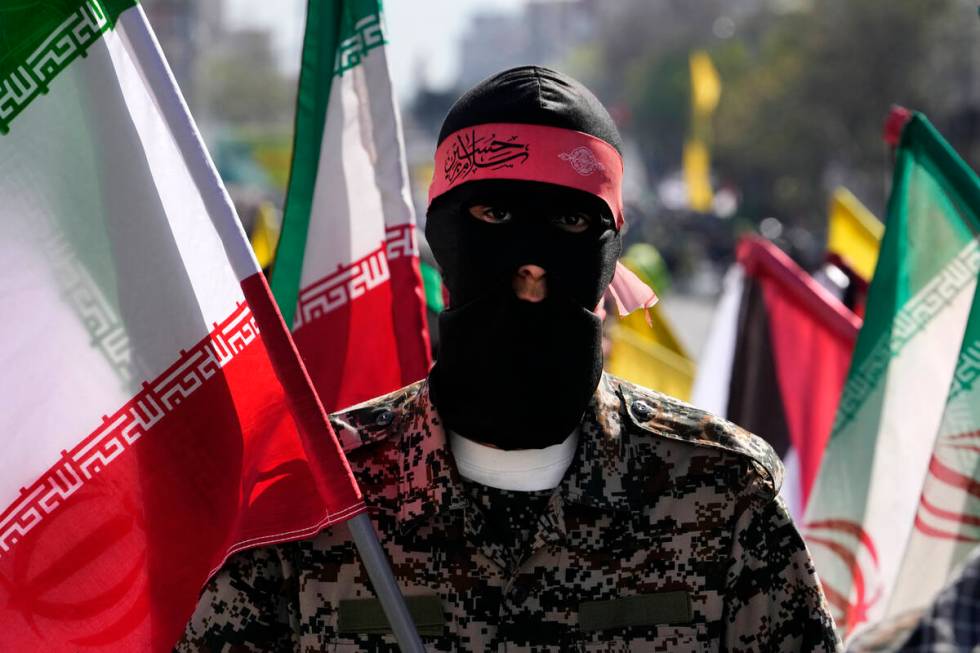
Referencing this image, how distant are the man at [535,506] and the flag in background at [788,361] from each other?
221 centimetres

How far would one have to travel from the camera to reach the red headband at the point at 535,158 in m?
2.26

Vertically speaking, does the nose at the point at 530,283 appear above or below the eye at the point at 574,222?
below

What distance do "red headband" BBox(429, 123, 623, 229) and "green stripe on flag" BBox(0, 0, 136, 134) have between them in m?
0.55

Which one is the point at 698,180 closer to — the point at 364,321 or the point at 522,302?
the point at 364,321

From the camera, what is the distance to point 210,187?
2.25 m

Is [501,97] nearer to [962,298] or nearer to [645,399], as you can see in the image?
[645,399]

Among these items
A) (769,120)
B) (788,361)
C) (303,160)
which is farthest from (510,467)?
(769,120)

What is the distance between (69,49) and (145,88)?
0.12 metres

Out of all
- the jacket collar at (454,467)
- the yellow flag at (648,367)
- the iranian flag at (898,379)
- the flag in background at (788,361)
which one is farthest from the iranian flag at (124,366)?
the yellow flag at (648,367)

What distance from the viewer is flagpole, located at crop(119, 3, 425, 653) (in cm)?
214

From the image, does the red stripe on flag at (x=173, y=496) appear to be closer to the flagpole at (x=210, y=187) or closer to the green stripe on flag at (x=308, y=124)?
the flagpole at (x=210, y=187)

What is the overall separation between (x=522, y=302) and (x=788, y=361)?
9.36ft

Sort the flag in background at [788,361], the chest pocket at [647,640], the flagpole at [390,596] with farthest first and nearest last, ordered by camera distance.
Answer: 1. the flag in background at [788,361]
2. the chest pocket at [647,640]
3. the flagpole at [390,596]

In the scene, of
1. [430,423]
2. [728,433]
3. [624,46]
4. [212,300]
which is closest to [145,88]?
[212,300]
